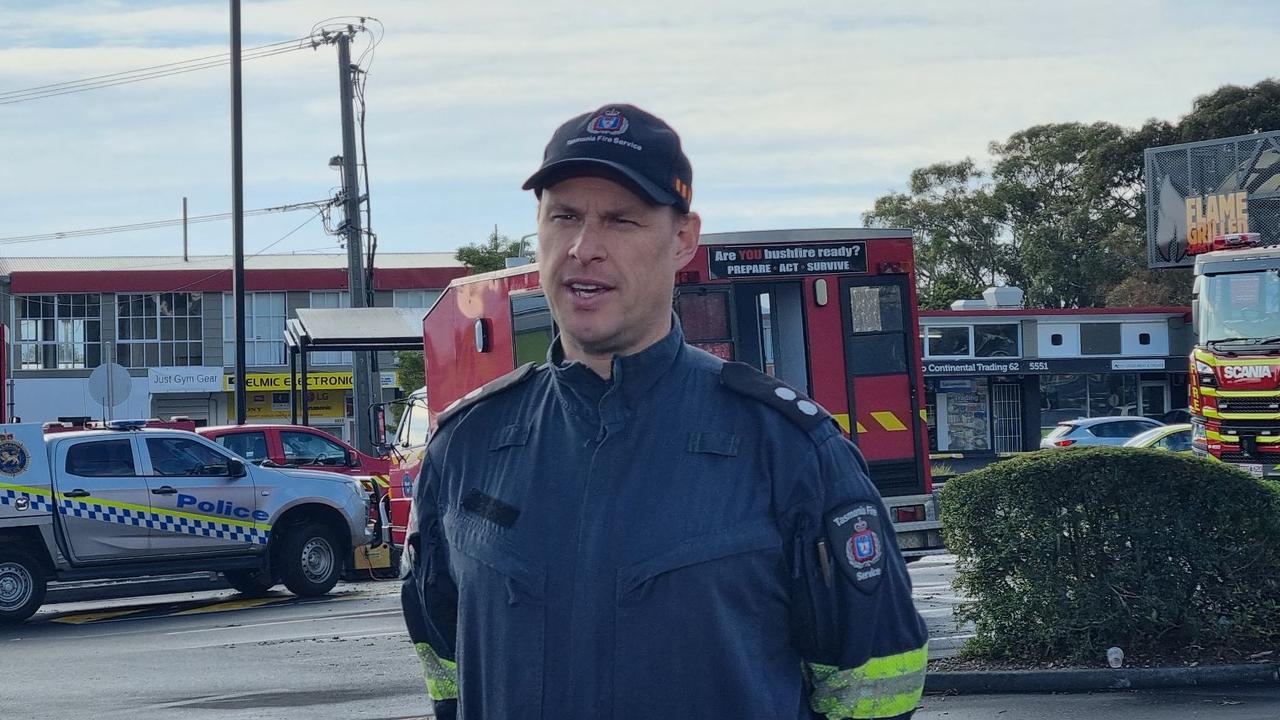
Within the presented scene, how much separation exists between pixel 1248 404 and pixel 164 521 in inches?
525

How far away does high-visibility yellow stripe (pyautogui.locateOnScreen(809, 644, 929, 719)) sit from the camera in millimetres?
2225

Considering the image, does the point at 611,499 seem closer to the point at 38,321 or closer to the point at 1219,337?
the point at 1219,337

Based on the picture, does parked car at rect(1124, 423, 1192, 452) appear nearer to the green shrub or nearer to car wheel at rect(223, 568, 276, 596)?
car wheel at rect(223, 568, 276, 596)

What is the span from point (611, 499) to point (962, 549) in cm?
696

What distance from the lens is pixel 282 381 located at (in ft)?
170

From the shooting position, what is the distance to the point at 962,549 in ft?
29.1

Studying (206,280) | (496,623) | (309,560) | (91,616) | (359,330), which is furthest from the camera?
(206,280)

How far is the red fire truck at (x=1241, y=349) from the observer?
19.3m

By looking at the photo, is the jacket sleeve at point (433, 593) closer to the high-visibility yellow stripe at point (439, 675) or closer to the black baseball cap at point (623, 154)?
the high-visibility yellow stripe at point (439, 675)

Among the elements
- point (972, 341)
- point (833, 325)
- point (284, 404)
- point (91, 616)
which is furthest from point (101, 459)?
point (284, 404)

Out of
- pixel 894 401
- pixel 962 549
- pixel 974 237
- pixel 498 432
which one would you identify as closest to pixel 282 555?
pixel 894 401

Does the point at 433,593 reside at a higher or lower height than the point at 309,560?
higher

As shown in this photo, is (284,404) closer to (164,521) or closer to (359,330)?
(359,330)

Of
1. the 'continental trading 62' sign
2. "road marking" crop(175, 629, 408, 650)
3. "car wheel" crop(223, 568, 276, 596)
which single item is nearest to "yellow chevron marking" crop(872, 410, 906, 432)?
the 'continental trading 62' sign
